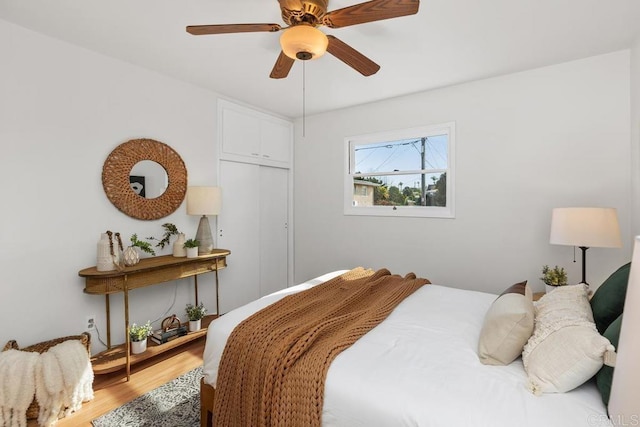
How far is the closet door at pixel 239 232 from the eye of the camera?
145 inches

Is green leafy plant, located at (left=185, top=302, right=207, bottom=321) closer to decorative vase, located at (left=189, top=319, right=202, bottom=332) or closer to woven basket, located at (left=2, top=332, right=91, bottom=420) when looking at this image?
decorative vase, located at (left=189, top=319, right=202, bottom=332)

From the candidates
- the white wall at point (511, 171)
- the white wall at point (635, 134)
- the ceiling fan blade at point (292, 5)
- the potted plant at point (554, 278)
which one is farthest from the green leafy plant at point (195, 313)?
the white wall at point (635, 134)

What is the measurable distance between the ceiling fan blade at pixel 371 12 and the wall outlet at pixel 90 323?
2.83 m

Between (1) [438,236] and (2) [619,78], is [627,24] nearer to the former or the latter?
→ (2) [619,78]

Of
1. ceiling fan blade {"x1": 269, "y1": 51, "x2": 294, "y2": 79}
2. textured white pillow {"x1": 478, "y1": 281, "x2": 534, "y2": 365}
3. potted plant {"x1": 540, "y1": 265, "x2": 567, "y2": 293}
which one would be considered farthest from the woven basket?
potted plant {"x1": 540, "y1": 265, "x2": 567, "y2": 293}

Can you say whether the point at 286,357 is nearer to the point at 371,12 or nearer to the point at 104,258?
the point at 371,12

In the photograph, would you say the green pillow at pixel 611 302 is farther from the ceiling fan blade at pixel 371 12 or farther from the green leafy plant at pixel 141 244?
the green leafy plant at pixel 141 244

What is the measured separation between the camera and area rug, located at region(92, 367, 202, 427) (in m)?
1.91

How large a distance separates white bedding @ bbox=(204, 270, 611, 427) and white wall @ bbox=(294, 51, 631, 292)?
172cm

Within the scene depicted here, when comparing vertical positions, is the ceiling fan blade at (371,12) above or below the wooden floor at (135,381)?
above

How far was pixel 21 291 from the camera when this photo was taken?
2283 mm

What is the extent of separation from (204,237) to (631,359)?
3.10 m

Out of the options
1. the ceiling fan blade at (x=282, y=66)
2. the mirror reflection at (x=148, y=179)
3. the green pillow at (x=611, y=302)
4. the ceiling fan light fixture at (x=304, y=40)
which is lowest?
the green pillow at (x=611, y=302)

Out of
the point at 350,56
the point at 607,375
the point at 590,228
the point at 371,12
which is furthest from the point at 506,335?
the point at 350,56
